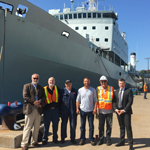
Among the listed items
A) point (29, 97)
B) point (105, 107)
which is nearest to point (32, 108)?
point (29, 97)

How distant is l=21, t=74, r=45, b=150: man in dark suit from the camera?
331 cm

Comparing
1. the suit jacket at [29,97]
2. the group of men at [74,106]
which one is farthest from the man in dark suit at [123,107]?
the suit jacket at [29,97]

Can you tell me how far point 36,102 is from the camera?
10.9 ft

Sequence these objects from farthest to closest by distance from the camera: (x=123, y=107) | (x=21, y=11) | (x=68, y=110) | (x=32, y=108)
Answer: (x=21, y=11), (x=68, y=110), (x=123, y=107), (x=32, y=108)

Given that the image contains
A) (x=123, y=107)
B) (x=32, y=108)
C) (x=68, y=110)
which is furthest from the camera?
(x=68, y=110)

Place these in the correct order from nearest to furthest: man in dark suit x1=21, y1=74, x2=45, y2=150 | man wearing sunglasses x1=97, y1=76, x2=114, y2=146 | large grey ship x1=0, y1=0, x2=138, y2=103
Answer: man in dark suit x1=21, y1=74, x2=45, y2=150
man wearing sunglasses x1=97, y1=76, x2=114, y2=146
large grey ship x1=0, y1=0, x2=138, y2=103

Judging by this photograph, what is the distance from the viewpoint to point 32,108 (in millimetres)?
3344

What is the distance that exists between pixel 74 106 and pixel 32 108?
0.91 m

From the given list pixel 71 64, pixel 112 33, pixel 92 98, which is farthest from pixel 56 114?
pixel 112 33

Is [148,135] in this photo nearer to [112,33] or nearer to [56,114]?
[56,114]

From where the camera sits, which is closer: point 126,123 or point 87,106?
point 126,123

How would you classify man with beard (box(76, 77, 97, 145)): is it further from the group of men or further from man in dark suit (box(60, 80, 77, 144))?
man in dark suit (box(60, 80, 77, 144))

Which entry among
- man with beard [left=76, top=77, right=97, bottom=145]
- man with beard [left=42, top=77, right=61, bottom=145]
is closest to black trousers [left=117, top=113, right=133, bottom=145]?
man with beard [left=76, top=77, right=97, bottom=145]

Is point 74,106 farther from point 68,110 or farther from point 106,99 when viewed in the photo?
point 106,99
